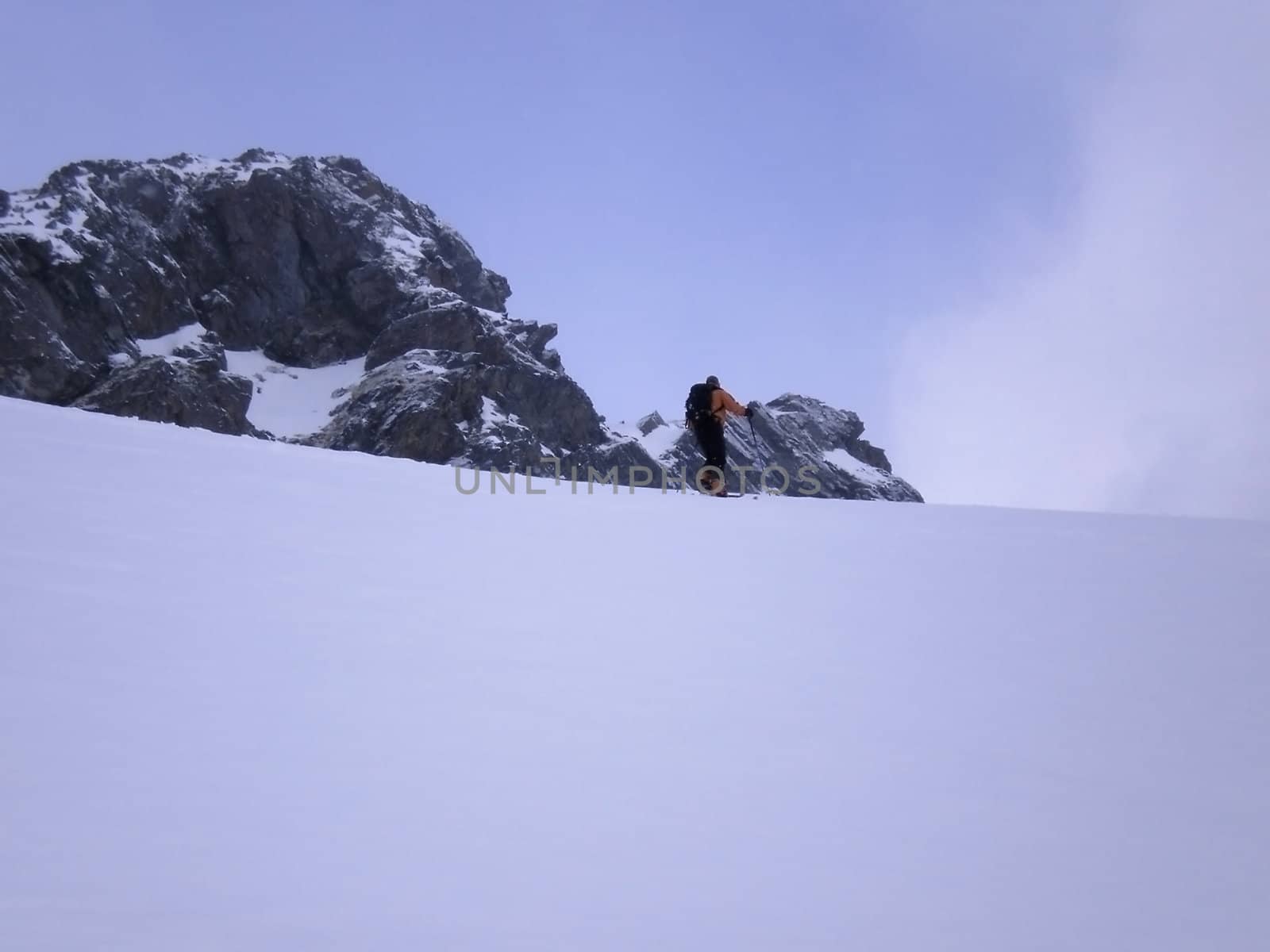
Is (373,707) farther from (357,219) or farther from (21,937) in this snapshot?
(357,219)

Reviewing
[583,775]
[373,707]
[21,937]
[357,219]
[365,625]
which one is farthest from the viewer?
[357,219]

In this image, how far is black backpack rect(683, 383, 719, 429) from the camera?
45.6 feet

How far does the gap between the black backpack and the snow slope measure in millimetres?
6776

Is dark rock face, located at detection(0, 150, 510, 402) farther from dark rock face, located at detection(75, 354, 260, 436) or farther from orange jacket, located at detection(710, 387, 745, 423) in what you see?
orange jacket, located at detection(710, 387, 745, 423)

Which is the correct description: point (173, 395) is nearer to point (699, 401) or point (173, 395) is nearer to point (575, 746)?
point (699, 401)

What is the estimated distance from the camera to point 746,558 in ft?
25.3

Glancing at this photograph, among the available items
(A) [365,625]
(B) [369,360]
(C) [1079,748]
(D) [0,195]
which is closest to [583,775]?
(A) [365,625]

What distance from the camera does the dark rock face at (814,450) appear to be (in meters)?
174

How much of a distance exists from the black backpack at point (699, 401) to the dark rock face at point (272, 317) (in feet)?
285

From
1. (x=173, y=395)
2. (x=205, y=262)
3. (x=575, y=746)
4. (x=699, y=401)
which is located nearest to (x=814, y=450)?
(x=205, y=262)

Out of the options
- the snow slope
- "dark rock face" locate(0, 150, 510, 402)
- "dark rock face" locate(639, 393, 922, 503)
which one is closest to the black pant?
the snow slope

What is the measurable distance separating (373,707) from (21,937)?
5.39 ft

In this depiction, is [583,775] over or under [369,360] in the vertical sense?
under

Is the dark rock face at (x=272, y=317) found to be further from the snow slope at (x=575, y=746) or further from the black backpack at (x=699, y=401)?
the snow slope at (x=575, y=746)
